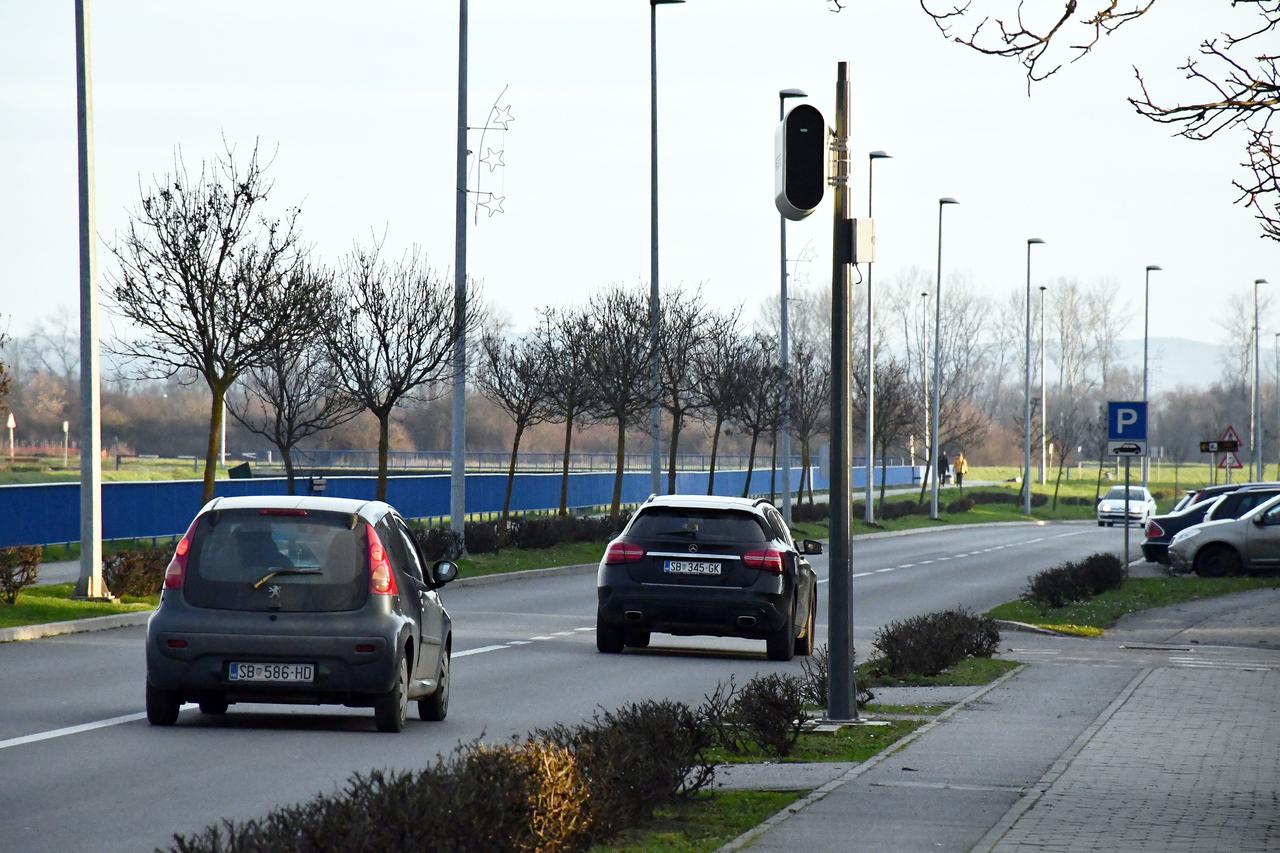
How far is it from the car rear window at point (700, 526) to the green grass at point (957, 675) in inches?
67.1

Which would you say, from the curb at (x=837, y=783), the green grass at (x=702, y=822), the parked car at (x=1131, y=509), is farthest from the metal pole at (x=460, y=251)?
the parked car at (x=1131, y=509)

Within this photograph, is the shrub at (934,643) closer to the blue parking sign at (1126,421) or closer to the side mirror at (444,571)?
the side mirror at (444,571)

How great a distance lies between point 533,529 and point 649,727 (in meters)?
30.0

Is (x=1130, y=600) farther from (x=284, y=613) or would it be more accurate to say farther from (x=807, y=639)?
(x=284, y=613)

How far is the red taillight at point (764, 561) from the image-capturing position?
61.5ft

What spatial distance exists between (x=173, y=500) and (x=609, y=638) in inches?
784

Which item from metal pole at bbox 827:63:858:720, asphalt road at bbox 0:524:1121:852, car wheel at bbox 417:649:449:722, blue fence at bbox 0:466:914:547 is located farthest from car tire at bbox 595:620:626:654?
blue fence at bbox 0:466:914:547

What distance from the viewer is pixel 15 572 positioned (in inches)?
885

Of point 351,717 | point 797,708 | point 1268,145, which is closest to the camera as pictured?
point 1268,145

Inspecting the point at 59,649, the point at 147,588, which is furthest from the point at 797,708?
the point at 147,588

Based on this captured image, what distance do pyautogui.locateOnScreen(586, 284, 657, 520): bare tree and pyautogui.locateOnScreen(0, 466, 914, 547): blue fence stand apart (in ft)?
15.6

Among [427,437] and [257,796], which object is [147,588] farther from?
[427,437]

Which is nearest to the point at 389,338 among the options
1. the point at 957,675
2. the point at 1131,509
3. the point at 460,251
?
the point at 460,251

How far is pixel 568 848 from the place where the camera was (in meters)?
7.41
